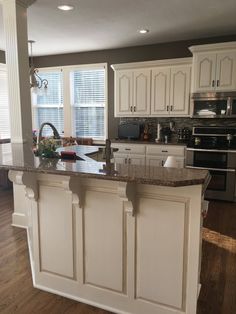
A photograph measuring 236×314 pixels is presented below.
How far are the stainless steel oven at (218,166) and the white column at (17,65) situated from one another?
272cm

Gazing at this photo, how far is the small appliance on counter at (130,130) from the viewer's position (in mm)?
5309

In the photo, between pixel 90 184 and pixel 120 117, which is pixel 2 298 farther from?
pixel 120 117

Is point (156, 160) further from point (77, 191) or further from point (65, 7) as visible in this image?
point (77, 191)

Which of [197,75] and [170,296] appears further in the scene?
[197,75]

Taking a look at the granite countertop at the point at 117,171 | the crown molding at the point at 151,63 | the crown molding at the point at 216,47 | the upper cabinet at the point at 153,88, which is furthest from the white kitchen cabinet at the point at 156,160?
the granite countertop at the point at 117,171

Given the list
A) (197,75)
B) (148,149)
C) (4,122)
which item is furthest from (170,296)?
(4,122)

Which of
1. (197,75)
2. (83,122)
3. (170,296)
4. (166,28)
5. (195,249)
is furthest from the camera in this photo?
(83,122)

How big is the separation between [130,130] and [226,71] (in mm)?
1970

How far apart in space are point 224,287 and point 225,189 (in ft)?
7.63

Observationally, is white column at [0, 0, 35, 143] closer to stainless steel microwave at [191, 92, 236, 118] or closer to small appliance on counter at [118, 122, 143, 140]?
small appliance on counter at [118, 122, 143, 140]

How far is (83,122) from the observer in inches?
238

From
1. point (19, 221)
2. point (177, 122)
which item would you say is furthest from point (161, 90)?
point (19, 221)

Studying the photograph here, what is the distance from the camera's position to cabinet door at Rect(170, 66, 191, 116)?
469 cm

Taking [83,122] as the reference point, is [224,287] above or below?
below
